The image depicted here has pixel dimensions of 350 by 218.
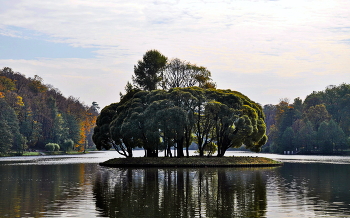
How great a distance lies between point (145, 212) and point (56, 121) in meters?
127

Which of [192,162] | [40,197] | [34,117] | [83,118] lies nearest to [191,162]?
[192,162]

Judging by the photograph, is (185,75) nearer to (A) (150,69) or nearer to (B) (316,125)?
(A) (150,69)

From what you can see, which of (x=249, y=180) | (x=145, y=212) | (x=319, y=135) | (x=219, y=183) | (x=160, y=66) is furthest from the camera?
(x=319, y=135)

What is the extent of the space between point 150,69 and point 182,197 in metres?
69.1

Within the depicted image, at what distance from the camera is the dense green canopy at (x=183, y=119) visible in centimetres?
6862

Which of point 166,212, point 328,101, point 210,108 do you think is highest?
point 328,101

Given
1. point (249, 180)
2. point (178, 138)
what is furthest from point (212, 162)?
point (249, 180)

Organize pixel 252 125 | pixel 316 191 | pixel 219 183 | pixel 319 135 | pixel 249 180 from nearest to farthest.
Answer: pixel 316 191, pixel 219 183, pixel 249 180, pixel 252 125, pixel 319 135

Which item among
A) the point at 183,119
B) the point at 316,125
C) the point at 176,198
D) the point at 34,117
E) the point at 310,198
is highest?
the point at 34,117

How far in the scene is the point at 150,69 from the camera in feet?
328

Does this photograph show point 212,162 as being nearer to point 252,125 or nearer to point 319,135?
point 252,125

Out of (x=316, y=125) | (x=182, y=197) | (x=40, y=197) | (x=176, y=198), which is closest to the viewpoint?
(x=176, y=198)

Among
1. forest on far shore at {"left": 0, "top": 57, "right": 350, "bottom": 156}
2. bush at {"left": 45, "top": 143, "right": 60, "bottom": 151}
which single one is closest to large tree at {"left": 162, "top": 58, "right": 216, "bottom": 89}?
forest on far shore at {"left": 0, "top": 57, "right": 350, "bottom": 156}

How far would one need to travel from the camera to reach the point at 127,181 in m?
44.8
